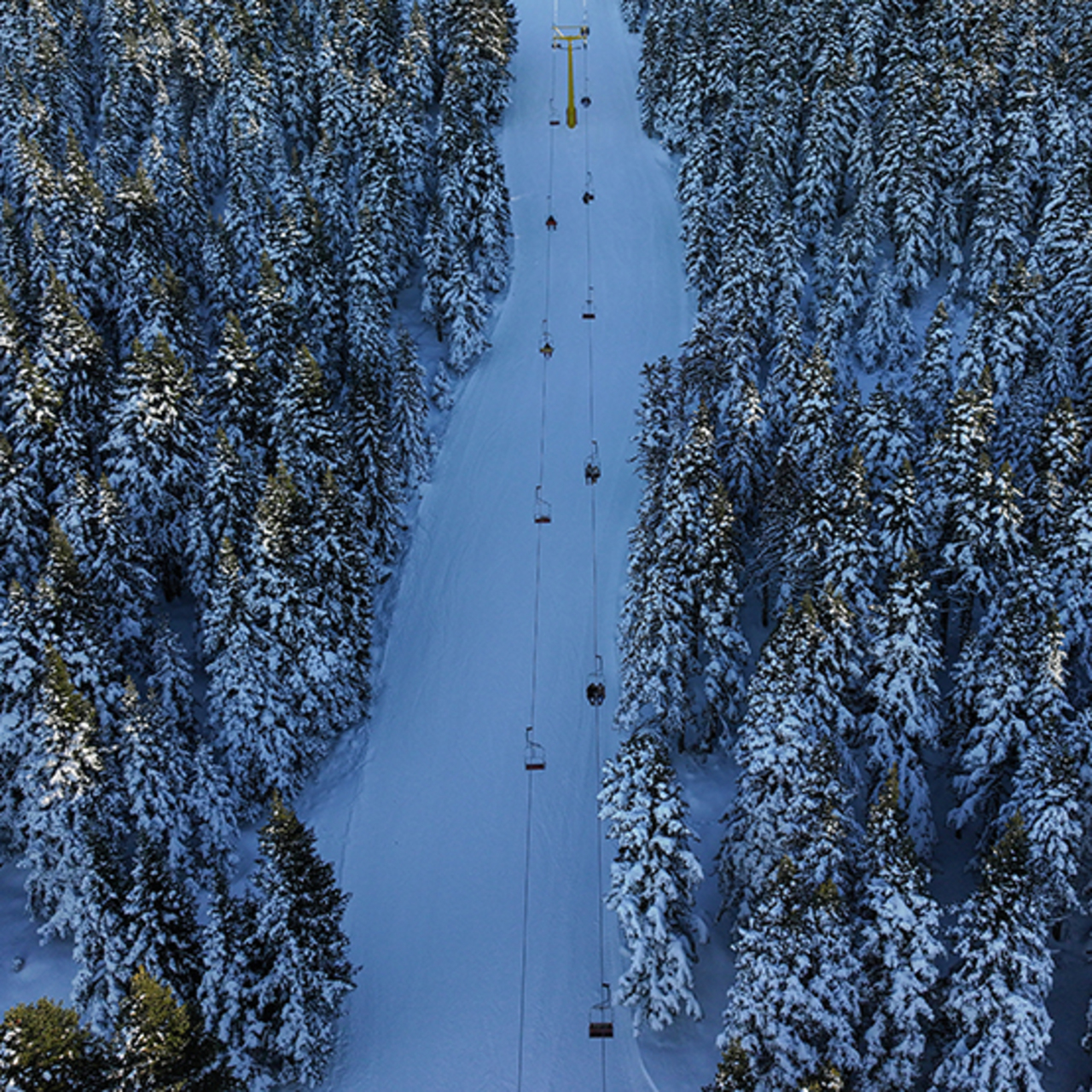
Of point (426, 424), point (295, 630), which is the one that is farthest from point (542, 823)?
point (426, 424)

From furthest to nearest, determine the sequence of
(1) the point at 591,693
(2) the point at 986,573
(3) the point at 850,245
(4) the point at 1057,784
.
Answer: (3) the point at 850,245 → (1) the point at 591,693 → (2) the point at 986,573 → (4) the point at 1057,784

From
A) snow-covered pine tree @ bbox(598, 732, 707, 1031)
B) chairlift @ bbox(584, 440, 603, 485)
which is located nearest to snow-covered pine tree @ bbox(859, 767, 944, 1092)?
snow-covered pine tree @ bbox(598, 732, 707, 1031)

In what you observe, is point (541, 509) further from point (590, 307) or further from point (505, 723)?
point (590, 307)

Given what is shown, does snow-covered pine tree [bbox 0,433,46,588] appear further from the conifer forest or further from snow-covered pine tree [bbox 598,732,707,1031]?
snow-covered pine tree [bbox 598,732,707,1031]

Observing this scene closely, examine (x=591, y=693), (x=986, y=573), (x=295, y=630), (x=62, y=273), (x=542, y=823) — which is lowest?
(x=542, y=823)

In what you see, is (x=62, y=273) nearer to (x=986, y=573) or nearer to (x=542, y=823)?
(x=542, y=823)

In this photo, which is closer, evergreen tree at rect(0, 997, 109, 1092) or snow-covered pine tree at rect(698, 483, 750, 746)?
evergreen tree at rect(0, 997, 109, 1092)
